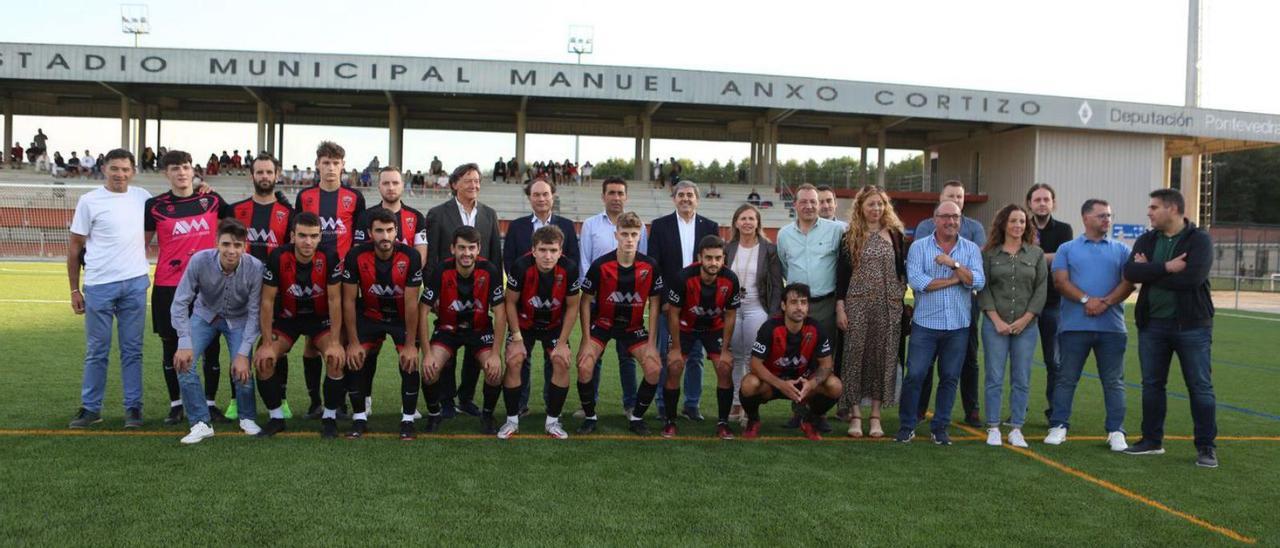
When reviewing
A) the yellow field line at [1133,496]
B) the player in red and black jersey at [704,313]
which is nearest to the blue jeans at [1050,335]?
the yellow field line at [1133,496]

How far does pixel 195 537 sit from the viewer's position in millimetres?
3664

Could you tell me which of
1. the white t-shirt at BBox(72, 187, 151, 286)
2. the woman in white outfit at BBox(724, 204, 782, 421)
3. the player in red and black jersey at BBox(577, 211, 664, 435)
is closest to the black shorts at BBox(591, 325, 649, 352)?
the player in red and black jersey at BBox(577, 211, 664, 435)

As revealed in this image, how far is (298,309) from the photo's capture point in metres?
5.63

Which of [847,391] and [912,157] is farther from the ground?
[912,157]

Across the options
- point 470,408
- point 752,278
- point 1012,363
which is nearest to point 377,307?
point 470,408

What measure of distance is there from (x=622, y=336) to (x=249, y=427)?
2432mm

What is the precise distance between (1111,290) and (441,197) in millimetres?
27396

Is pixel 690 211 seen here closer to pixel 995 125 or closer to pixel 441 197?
pixel 441 197

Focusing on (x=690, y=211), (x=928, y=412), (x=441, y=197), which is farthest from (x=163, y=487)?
(x=441, y=197)

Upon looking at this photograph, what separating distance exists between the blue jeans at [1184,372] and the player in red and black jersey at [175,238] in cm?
607

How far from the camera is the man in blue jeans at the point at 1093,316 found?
5.81m

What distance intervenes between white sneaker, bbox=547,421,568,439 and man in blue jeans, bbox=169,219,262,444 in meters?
1.82

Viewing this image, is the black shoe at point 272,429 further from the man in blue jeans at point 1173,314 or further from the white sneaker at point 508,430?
the man in blue jeans at point 1173,314

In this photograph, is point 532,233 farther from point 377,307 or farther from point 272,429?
point 272,429
